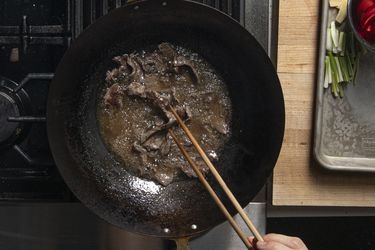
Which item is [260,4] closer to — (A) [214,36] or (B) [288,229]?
(A) [214,36]

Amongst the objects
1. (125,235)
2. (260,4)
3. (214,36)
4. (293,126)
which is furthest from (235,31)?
(125,235)

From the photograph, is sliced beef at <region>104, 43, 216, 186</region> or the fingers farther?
sliced beef at <region>104, 43, 216, 186</region>

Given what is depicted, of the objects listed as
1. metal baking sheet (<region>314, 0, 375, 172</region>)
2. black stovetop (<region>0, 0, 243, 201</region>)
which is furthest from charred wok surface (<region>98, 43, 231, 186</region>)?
metal baking sheet (<region>314, 0, 375, 172</region>)

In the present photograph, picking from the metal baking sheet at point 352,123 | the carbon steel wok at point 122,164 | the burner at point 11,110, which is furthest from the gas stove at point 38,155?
the metal baking sheet at point 352,123

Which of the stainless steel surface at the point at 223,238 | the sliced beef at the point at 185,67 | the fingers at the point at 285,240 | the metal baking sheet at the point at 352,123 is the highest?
the sliced beef at the point at 185,67

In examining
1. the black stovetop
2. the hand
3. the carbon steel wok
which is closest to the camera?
the hand

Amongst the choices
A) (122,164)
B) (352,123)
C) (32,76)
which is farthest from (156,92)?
(352,123)

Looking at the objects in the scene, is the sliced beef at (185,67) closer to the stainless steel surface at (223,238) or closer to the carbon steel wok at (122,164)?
the carbon steel wok at (122,164)

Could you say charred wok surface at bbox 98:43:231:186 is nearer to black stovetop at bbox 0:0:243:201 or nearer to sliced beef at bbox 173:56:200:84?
sliced beef at bbox 173:56:200:84
